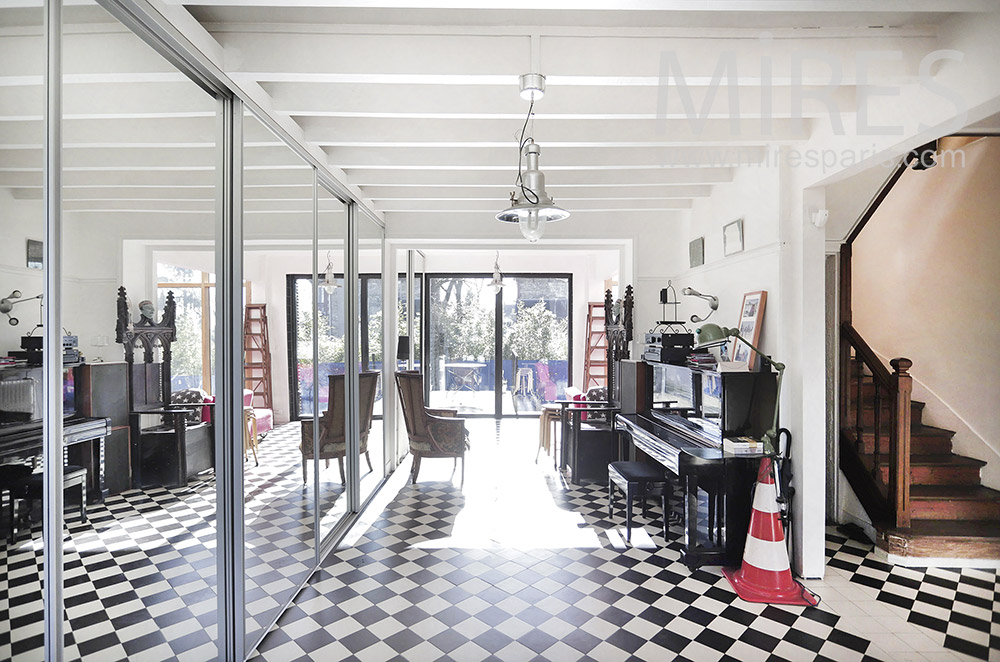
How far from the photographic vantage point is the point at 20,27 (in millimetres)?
1311

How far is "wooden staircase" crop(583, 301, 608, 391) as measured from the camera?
8766 mm

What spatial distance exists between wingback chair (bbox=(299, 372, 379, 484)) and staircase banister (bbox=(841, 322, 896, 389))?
12.7 feet

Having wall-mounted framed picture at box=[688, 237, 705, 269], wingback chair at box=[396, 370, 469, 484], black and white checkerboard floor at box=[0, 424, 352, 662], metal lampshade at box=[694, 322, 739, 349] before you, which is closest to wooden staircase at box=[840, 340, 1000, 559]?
metal lampshade at box=[694, 322, 739, 349]

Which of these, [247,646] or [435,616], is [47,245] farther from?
[435,616]

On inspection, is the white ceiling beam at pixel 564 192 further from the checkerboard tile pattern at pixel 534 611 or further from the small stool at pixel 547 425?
the checkerboard tile pattern at pixel 534 611

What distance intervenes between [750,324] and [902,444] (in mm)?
1286

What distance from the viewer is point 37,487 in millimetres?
1417

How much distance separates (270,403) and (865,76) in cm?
311

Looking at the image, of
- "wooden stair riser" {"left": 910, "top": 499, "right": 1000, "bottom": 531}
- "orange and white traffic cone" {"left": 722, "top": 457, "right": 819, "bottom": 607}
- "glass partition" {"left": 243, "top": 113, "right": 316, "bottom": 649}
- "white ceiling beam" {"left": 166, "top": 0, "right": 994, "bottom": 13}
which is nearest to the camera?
"white ceiling beam" {"left": 166, "top": 0, "right": 994, "bottom": 13}

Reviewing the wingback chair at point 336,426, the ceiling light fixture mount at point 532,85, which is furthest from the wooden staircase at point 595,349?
the ceiling light fixture mount at point 532,85

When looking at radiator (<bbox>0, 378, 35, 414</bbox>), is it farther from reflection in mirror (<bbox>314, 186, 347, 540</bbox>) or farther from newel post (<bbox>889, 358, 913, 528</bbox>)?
→ newel post (<bbox>889, 358, 913, 528</bbox>)

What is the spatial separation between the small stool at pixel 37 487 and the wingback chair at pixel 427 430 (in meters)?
3.87

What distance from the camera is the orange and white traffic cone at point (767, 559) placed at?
319 centimetres

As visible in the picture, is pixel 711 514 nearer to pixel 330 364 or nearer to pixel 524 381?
pixel 330 364
